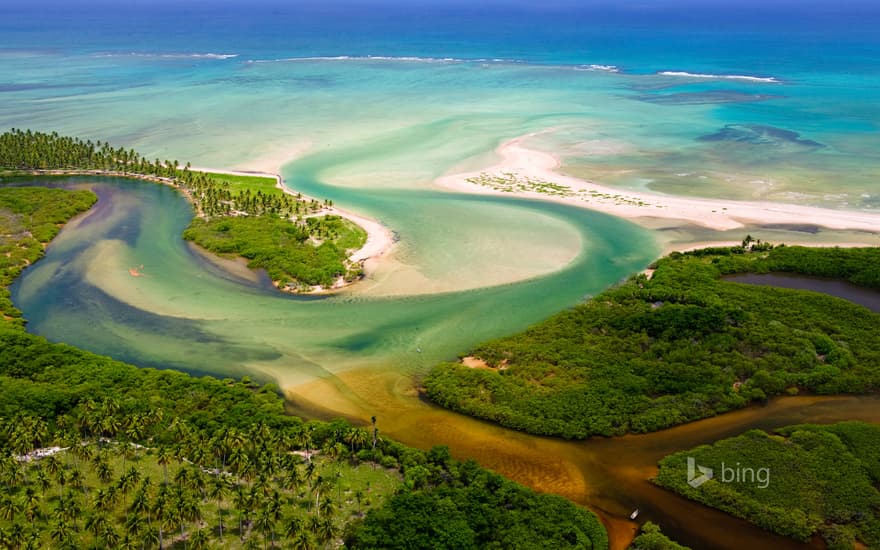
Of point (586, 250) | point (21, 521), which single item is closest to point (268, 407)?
point (21, 521)

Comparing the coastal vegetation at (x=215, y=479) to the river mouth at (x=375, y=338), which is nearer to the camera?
the coastal vegetation at (x=215, y=479)

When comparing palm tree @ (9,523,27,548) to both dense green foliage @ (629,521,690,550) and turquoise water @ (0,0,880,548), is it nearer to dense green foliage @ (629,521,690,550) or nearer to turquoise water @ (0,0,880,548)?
turquoise water @ (0,0,880,548)

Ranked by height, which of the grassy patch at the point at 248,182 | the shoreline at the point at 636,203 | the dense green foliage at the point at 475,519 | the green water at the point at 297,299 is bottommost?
the dense green foliage at the point at 475,519

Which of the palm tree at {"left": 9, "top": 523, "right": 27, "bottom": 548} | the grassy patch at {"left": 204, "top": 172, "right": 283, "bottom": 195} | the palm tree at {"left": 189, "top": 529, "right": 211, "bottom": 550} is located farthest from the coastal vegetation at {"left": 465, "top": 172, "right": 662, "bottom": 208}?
the palm tree at {"left": 9, "top": 523, "right": 27, "bottom": 548}

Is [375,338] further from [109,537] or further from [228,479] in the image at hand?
[109,537]

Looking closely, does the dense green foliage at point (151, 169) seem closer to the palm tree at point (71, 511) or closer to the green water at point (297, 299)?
the green water at point (297, 299)

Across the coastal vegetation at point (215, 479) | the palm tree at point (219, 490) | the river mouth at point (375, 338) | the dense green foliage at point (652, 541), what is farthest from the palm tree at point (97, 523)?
the dense green foliage at point (652, 541)

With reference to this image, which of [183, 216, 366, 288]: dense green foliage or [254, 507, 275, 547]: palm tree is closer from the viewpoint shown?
[254, 507, 275, 547]: palm tree
